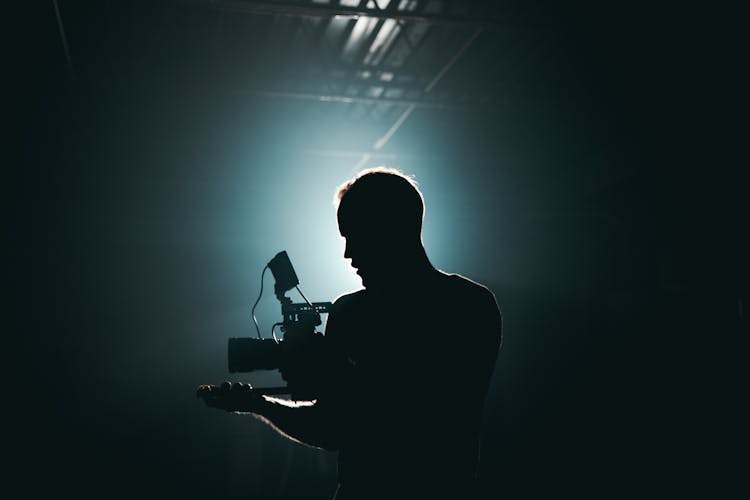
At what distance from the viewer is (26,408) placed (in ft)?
22.9

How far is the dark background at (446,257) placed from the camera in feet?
20.7

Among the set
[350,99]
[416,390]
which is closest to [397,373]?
[416,390]

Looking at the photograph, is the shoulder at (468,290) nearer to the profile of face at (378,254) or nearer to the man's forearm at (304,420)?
the profile of face at (378,254)

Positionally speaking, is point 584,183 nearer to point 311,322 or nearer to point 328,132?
point 328,132

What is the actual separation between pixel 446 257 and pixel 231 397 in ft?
22.7

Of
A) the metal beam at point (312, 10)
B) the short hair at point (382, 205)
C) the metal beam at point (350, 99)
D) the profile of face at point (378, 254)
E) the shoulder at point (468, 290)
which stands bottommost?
the shoulder at point (468, 290)

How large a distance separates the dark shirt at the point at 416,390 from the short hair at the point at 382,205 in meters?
0.14

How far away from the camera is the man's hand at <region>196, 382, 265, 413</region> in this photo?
1.51 meters

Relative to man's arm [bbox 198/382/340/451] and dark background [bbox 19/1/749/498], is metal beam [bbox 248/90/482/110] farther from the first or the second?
man's arm [bbox 198/382/340/451]

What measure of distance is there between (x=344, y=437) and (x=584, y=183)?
22.7 feet

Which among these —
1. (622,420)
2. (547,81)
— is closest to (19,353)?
(547,81)

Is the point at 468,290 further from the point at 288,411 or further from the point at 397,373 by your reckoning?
the point at 288,411

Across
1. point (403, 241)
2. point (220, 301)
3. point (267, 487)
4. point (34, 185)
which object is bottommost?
point (267, 487)

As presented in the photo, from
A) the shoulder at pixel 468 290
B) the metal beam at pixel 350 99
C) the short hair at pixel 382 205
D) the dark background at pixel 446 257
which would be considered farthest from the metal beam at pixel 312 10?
the shoulder at pixel 468 290
